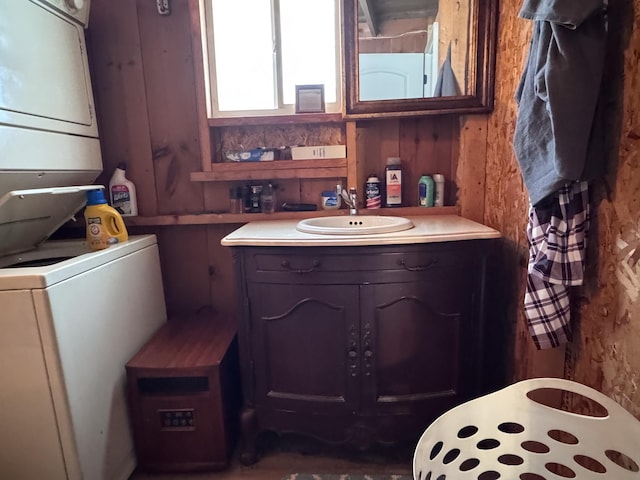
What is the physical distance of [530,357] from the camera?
134 cm

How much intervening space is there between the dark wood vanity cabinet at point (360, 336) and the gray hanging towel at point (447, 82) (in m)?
0.66

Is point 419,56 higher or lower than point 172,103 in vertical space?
higher

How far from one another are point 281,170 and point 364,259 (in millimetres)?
643

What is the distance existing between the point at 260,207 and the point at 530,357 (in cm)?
117

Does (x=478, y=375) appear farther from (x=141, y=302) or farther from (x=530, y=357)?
(x=141, y=302)

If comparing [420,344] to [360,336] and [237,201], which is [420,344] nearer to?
[360,336]

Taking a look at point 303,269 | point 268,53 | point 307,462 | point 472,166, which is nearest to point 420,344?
point 303,269

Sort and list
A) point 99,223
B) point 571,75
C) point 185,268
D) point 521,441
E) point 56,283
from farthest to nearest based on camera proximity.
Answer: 1. point 185,268
2. point 99,223
3. point 56,283
4. point 521,441
5. point 571,75

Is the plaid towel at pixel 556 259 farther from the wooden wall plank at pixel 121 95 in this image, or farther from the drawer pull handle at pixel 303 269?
the wooden wall plank at pixel 121 95

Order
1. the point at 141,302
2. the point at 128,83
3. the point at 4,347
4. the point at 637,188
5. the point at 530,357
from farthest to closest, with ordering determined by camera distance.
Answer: the point at 128,83
the point at 141,302
the point at 530,357
the point at 4,347
the point at 637,188

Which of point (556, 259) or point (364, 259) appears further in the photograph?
point (364, 259)

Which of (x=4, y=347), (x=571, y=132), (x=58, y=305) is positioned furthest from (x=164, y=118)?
(x=571, y=132)

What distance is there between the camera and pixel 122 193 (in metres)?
1.76

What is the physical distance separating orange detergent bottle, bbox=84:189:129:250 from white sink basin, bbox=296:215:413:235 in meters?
0.68
